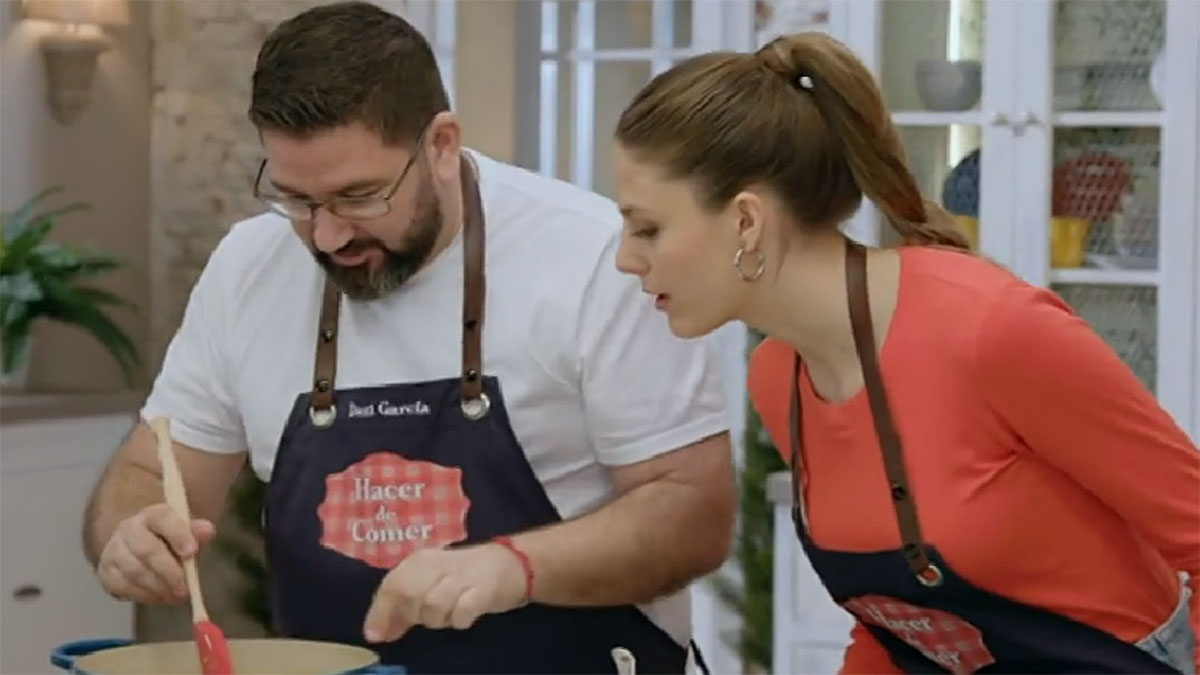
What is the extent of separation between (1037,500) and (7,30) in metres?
3.28

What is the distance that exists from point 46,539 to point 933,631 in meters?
2.77

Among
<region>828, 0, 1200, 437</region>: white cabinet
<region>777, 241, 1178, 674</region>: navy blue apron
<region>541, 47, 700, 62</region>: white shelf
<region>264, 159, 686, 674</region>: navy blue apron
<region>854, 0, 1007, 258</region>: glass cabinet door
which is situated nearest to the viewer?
<region>777, 241, 1178, 674</region>: navy blue apron

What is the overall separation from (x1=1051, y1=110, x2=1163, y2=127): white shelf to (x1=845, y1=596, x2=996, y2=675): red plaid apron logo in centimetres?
211

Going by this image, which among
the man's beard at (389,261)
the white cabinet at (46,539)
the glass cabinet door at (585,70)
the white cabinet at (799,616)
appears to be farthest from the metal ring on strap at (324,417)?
the glass cabinet door at (585,70)

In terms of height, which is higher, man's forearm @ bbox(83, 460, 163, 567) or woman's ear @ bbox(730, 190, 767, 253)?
woman's ear @ bbox(730, 190, 767, 253)

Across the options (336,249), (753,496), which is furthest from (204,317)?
(753,496)

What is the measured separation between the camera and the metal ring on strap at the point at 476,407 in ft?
5.57

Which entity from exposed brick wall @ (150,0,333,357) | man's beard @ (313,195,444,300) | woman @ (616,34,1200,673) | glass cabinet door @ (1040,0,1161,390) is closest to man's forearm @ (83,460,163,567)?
man's beard @ (313,195,444,300)

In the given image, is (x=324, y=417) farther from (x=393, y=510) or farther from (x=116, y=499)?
(x=116, y=499)

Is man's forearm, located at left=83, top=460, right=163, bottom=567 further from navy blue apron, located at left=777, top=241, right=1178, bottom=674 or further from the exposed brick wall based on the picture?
the exposed brick wall

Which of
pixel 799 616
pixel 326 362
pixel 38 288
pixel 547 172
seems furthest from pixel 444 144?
pixel 547 172

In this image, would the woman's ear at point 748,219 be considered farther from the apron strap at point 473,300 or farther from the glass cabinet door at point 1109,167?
the glass cabinet door at point 1109,167

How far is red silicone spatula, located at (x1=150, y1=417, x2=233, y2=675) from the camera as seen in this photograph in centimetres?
140

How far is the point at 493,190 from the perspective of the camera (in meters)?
1.79
